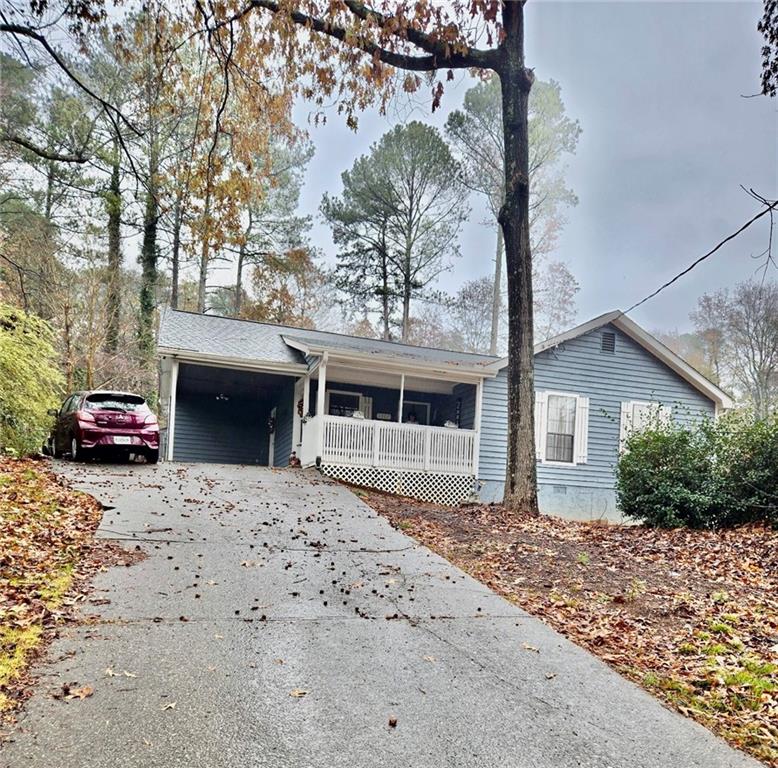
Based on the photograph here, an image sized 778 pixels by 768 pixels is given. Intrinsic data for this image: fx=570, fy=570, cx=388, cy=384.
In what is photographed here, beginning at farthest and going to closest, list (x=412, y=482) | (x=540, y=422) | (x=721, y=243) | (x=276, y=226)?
(x=276, y=226)
(x=540, y=422)
(x=412, y=482)
(x=721, y=243)

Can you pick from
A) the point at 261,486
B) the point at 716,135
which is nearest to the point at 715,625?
the point at 261,486

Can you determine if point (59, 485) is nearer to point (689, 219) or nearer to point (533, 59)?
point (533, 59)

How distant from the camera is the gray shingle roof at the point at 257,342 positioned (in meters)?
12.7

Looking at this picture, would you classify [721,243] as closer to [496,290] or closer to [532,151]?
[532,151]

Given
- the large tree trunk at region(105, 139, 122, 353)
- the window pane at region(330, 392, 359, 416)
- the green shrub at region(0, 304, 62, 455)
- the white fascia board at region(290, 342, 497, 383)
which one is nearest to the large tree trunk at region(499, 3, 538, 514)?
the white fascia board at region(290, 342, 497, 383)

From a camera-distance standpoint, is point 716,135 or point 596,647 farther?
point 716,135

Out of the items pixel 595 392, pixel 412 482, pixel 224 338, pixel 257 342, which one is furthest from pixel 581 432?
pixel 224 338

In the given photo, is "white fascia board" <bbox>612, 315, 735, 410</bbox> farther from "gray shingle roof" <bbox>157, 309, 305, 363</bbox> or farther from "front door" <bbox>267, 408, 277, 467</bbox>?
"front door" <bbox>267, 408, 277, 467</bbox>

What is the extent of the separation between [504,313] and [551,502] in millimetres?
16209

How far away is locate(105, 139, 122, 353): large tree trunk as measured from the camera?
16797mm

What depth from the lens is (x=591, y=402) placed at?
1434 cm

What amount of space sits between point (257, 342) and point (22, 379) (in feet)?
17.1

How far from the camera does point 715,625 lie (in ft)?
14.1

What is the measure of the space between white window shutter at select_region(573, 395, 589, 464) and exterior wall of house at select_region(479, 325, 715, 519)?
16 cm
